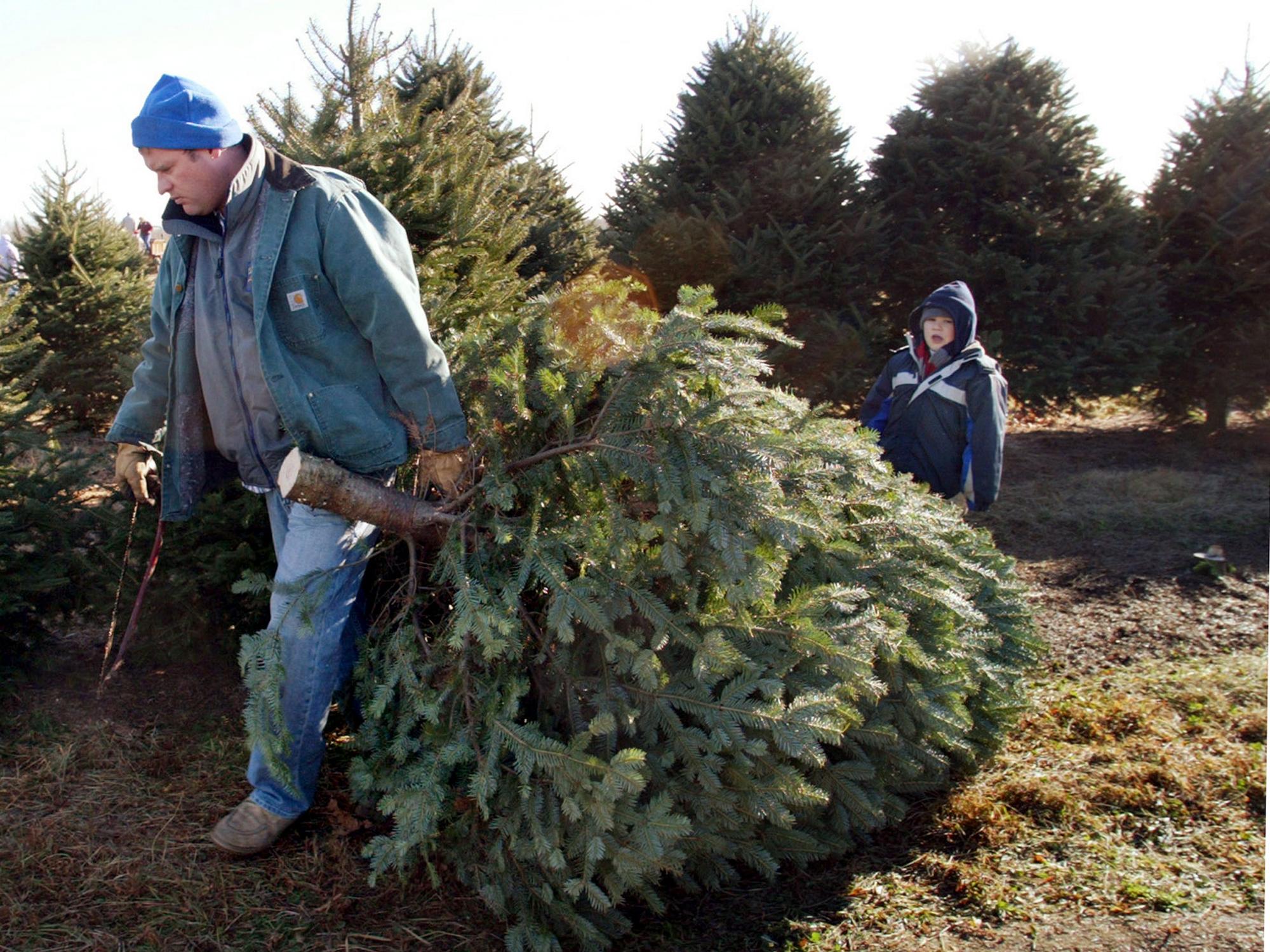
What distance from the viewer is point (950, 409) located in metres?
4.77

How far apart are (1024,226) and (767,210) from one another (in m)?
2.36

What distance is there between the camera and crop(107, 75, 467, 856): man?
271cm

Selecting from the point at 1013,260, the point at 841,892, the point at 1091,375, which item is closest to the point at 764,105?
the point at 1013,260

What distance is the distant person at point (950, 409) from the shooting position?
15.1 ft

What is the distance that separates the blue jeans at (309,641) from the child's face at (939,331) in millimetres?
3098

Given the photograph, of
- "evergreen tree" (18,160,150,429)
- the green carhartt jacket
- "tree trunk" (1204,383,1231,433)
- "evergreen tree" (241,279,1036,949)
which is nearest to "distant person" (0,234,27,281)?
"evergreen tree" (18,160,150,429)

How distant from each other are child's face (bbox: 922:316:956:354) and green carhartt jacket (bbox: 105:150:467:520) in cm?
285

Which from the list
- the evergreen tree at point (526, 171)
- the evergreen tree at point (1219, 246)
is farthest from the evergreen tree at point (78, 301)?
the evergreen tree at point (1219, 246)

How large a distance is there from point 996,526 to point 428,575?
529 cm

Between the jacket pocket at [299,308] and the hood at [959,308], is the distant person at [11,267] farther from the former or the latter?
the hood at [959,308]

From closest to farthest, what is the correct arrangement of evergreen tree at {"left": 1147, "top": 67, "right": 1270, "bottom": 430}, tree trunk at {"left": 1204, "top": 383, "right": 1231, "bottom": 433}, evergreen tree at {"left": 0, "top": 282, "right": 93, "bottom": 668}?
evergreen tree at {"left": 0, "top": 282, "right": 93, "bottom": 668} < evergreen tree at {"left": 1147, "top": 67, "right": 1270, "bottom": 430} < tree trunk at {"left": 1204, "top": 383, "right": 1231, "bottom": 433}

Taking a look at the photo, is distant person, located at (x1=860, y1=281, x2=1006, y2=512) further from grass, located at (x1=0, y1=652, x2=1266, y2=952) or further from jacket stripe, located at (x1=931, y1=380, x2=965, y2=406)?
grass, located at (x1=0, y1=652, x2=1266, y2=952)

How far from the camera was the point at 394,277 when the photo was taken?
275 cm

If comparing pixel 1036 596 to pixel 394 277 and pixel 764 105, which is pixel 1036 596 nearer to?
pixel 394 277
